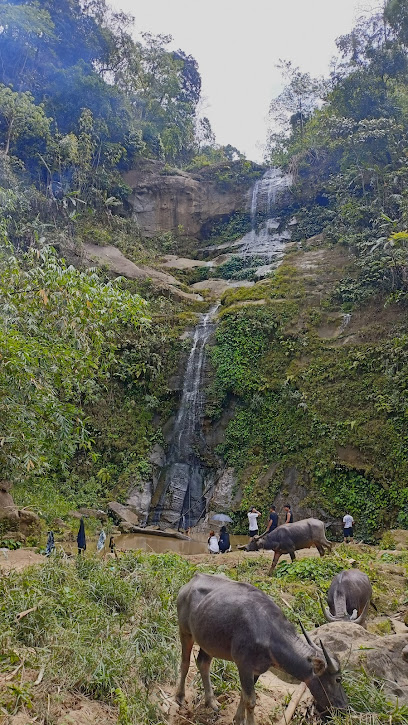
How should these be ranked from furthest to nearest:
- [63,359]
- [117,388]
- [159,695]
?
[117,388] < [63,359] < [159,695]

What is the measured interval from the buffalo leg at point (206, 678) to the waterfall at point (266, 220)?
29.4 meters

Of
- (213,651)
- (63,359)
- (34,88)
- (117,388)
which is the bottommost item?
(117,388)

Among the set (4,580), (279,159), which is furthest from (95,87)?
(4,580)

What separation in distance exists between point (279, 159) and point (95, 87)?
15.8 metres

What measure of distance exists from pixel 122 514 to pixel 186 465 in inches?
152

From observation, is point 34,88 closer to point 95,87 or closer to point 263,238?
point 95,87

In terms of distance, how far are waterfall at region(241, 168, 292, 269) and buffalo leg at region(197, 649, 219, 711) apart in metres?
29.4

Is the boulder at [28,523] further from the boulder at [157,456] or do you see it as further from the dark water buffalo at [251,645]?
the dark water buffalo at [251,645]

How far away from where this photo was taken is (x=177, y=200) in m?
37.8

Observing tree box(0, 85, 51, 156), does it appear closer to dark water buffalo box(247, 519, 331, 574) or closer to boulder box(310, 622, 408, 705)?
dark water buffalo box(247, 519, 331, 574)

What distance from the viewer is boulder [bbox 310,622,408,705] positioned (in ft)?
13.9

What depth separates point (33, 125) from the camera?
1205 inches

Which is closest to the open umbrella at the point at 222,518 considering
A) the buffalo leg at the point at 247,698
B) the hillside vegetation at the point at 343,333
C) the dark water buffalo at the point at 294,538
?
the hillside vegetation at the point at 343,333

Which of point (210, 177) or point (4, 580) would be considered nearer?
point (4, 580)
